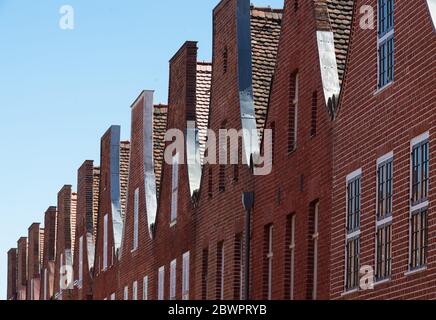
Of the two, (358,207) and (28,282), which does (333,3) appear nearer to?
(358,207)

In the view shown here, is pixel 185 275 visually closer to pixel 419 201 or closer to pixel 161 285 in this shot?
pixel 161 285

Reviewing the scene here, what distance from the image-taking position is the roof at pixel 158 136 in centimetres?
5103

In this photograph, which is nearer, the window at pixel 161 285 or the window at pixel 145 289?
the window at pixel 161 285

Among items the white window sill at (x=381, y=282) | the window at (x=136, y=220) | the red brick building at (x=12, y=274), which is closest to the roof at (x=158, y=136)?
the window at (x=136, y=220)

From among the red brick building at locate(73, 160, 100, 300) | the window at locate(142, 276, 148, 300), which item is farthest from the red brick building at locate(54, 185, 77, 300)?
the window at locate(142, 276, 148, 300)

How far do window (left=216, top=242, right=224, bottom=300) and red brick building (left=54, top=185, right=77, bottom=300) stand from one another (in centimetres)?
2787

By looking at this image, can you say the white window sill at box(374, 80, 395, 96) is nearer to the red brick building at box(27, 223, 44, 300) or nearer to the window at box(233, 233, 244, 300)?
the window at box(233, 233, 244, 300)

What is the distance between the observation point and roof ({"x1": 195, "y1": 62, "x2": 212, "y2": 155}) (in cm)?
4441

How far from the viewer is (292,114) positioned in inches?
1337

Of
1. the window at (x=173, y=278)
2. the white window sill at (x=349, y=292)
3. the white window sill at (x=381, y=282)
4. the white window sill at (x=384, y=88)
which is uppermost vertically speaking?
the white window sill at (x=384, y=88)

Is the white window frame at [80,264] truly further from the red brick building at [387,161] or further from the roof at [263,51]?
the red brick building at [387,161]

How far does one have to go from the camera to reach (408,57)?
26547 mm

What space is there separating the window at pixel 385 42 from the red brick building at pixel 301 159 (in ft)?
9.24

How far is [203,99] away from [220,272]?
24.0 ft
